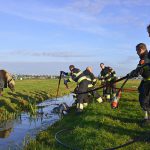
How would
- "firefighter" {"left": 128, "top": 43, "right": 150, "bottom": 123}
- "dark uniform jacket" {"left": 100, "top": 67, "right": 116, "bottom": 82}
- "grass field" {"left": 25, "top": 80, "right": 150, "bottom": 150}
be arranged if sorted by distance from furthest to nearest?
"dark uniform jacket" {"left": 100, "top": 67, "right": 116, "bottom": 82}
"firefighter" {"left": 128, "top": 43, "right": 150, "bottom": 123}
"grass field" {"left": 25, "top": 80, "right": 150, "bottom": 150}

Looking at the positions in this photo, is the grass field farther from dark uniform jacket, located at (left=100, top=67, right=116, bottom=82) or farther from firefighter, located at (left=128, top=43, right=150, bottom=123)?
dark uniform jacket, located at (left=100, top=67, right=116, bottom=82)

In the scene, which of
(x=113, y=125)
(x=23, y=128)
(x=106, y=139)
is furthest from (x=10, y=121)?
(x=106, y=139)

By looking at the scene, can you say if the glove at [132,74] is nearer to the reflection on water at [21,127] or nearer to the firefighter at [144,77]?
the firefighter at [144,77]

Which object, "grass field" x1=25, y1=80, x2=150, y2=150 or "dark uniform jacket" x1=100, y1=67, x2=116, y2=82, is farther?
"dark uniform jacket" x1=100, y1=67, x2=116, y2=82

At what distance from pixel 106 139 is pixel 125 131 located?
118cm

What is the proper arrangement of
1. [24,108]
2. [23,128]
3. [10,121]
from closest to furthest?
1. [23,128]
2. [10,121]
3. [24,108]

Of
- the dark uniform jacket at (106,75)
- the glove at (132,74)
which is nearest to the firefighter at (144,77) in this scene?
the glove at (132,74)

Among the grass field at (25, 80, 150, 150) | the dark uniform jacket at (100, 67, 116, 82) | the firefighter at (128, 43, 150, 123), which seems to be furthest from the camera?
the dark uniform jacket at (100, 67, 116, 82)

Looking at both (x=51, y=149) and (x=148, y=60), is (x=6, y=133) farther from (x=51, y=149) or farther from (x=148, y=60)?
(x=148, y=60)

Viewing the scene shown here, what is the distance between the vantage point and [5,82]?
1891cm

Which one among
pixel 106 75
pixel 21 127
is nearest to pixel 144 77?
pixel 21 127

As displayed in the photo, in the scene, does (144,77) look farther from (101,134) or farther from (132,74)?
(101,134)

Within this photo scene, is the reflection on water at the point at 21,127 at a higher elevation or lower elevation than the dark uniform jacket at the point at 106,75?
lower

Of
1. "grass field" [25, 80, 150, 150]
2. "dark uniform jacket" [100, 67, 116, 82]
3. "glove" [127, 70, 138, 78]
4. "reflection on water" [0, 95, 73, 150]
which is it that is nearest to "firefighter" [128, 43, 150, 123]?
"glove" [127, 70, 138, 78]
